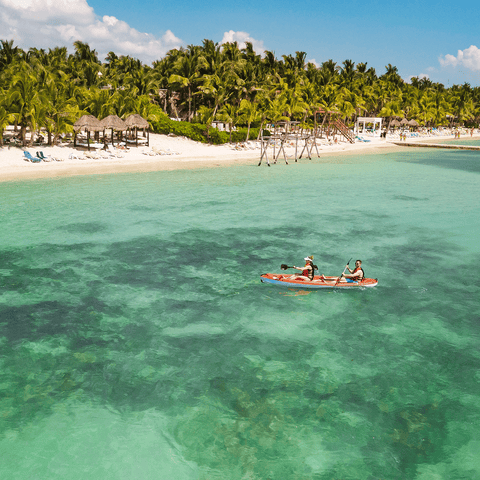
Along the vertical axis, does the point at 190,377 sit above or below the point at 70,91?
below

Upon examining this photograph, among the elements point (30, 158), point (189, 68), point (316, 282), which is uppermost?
point (189, 68)

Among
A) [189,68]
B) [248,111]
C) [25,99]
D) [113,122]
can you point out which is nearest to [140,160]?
[113,122]

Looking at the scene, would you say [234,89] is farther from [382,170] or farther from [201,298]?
[201,298]

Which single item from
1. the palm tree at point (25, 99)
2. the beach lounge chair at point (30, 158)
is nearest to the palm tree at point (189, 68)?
the palm tree at point (25, 99)

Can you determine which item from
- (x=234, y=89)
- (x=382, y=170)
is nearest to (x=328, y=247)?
(x=382, y=170)

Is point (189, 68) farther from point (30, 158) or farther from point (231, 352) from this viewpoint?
point (231, 352)

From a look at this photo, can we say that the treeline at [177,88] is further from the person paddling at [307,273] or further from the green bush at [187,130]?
the person paddling at [307,273]

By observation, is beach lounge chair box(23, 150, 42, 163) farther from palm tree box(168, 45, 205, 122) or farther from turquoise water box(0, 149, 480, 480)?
palm tree box(168, 45, 205, 122)

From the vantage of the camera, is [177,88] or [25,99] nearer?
[25,99]
